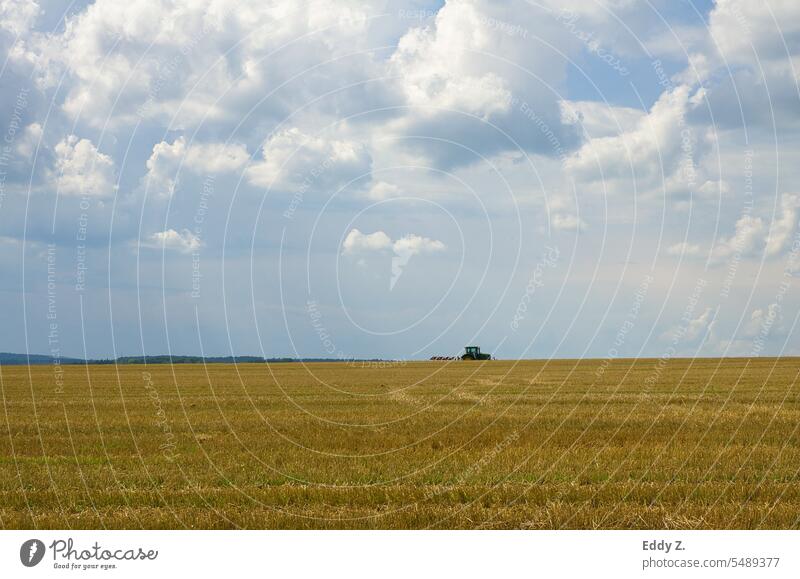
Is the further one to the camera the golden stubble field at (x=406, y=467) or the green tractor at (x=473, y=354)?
the green tractor at (x=473, y=354)

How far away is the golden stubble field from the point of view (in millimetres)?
12867

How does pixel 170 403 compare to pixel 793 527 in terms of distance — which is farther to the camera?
pixel 170 403

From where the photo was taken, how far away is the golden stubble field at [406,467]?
12.9 m

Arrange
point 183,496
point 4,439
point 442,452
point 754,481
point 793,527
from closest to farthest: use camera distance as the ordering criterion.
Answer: point 793,527 < point 183,496 < point 754,481 < point 442,452 < point 4,439

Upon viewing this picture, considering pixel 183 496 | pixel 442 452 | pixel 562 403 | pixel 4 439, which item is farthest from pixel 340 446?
pixel 562 403

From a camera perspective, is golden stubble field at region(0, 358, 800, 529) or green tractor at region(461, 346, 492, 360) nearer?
golden stubble field at region(0, 358, 800, 529)

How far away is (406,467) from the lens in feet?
56.3

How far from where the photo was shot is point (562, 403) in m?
36.2

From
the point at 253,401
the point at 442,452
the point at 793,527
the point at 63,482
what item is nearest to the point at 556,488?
the point at 793,527

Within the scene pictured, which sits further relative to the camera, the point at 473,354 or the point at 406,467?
the point at 473,354

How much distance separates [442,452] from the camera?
19844 millimetres

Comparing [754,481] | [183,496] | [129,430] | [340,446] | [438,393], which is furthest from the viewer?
[438,393]

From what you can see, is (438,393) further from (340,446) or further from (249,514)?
(249,514)

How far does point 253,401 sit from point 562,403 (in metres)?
15.4
